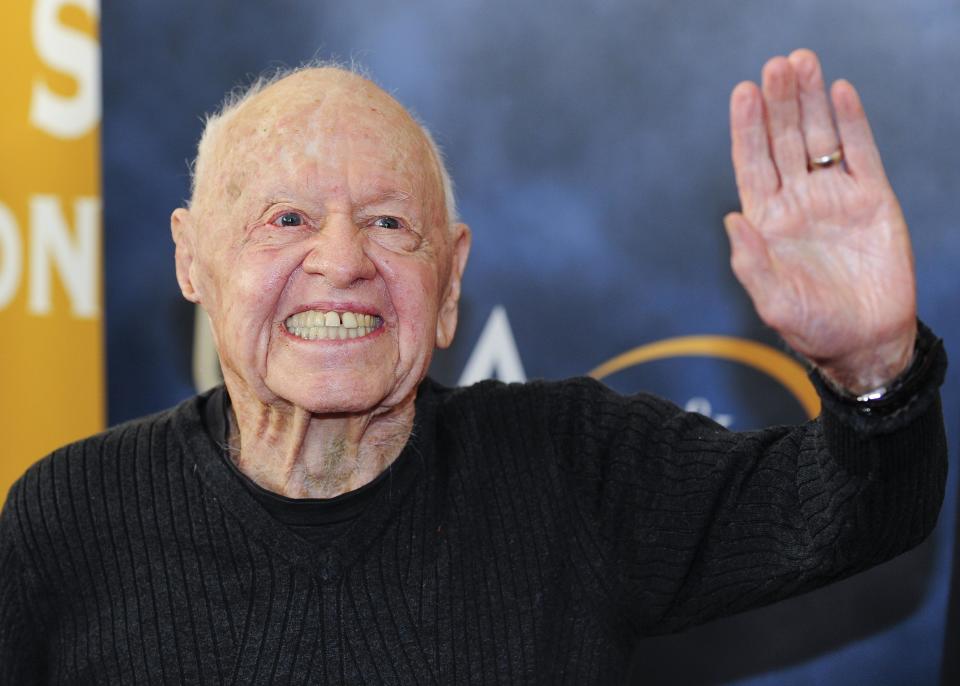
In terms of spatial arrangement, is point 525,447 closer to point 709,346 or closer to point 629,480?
point 629,480

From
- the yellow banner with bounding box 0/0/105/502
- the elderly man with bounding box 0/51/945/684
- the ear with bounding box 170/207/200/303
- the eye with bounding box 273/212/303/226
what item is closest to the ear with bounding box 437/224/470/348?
the elderly man with bounding box 0/51/945/684

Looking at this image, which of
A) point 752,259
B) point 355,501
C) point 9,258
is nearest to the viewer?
point 752,259

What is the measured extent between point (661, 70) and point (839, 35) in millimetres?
359

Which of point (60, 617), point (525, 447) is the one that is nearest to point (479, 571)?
point (525, 447)

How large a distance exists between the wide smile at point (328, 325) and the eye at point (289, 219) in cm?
13

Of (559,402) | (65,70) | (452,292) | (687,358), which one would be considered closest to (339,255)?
(452,292)

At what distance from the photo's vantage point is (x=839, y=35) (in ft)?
7.49

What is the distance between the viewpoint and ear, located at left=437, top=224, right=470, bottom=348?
5.81ft

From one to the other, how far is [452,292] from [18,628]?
81cm

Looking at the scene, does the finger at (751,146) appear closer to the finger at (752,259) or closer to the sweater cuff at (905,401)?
the finger at (752,259)

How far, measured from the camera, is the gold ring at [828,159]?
1324 millimetres

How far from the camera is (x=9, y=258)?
2.89 meters

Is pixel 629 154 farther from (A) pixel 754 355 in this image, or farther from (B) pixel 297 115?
(B) pixel 297 115

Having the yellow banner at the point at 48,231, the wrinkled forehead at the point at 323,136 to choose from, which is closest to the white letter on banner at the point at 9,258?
the yellow banner at the point at 48,231
